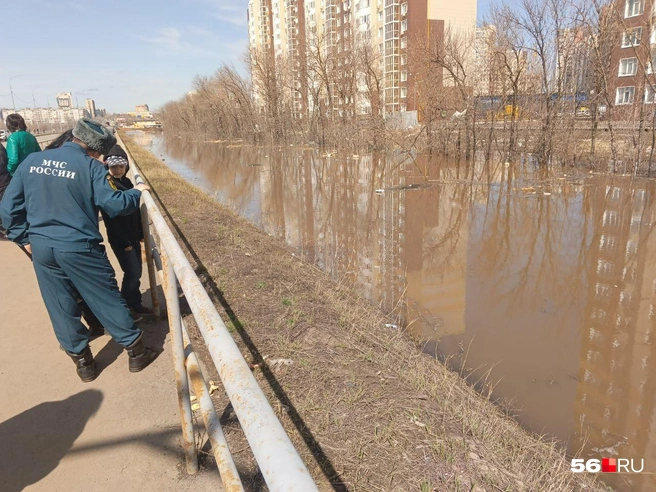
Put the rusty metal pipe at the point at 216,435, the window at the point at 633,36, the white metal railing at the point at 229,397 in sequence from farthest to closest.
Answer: the window at the point at 633,36, the rusty metal pipe at the point at 216,435, the white metal railing at the point at 229,397

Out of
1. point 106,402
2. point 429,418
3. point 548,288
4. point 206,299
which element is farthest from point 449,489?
point 548,288

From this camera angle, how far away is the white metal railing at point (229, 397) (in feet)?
3.12

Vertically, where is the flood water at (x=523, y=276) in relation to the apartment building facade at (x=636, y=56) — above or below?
below

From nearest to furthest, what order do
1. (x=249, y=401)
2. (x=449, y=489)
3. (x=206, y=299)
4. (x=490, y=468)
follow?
1. (x=249, y=401)
2. (x=206, y=299)
3. (x=449, y=489)
4. (x=490, y=468)

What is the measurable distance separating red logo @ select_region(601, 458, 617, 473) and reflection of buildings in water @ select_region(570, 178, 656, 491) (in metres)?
0.05

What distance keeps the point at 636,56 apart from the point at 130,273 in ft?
58.3

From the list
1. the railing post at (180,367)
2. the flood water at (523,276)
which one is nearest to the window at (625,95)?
the flood water at (523,276)

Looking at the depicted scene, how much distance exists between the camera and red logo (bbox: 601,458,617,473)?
133 inches

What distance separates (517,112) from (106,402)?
21.9m

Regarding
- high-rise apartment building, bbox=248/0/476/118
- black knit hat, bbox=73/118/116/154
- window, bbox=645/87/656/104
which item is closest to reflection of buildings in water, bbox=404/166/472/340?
black knit hat, bbox=73/118/116/154

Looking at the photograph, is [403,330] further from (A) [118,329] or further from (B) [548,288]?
(A) [118,329]

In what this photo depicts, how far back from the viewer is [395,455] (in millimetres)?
2748

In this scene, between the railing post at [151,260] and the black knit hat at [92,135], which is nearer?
the black knit hat at [92,135]

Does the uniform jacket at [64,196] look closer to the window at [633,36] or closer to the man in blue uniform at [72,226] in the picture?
the man in blue uniform at [72,226]
